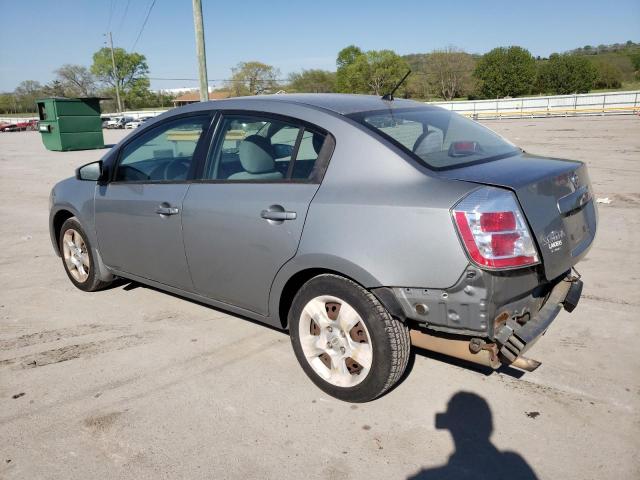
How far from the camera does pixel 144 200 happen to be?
397 cm

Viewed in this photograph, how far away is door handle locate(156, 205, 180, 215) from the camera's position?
3709 millimetres

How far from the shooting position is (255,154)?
3.53 meters

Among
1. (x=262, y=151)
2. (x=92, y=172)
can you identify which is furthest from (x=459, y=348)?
(x=92, y=172)

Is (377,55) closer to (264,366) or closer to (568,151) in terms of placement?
(568,151)

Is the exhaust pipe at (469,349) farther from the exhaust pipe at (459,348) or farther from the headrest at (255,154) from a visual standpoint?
the headrest at (255,154)

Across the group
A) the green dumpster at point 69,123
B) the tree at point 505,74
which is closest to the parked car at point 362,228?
the green dumpster at point 69,123

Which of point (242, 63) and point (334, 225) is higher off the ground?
point (242, 63)

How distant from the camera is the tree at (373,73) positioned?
8926cm

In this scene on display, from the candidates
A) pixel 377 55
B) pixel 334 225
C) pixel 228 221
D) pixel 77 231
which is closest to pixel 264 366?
pixel 228 221

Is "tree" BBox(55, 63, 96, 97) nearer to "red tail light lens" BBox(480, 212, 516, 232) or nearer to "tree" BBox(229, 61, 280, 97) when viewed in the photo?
"tree" BBox(229, 61, 280, 97)

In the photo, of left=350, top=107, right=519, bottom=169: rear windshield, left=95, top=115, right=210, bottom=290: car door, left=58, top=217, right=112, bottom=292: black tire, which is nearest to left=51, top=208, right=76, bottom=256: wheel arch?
left=58, top=217, right=112, bottom=292: black tire

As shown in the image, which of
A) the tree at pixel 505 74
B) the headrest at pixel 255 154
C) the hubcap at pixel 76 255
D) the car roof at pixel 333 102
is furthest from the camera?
the tree at pixel 505 74

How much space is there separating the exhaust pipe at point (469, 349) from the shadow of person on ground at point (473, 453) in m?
0.34

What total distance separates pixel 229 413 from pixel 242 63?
86.2 meters
